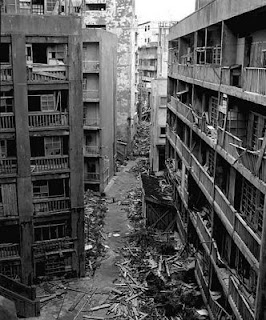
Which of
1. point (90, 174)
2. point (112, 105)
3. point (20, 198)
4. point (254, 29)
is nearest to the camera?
point (254, 29)

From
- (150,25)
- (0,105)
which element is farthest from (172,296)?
(150,25)

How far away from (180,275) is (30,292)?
946 cm

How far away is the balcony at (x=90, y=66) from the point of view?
4272 centimetres

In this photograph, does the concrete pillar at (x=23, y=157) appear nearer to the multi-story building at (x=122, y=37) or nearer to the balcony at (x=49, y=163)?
the balcony at (x=49, y=163)

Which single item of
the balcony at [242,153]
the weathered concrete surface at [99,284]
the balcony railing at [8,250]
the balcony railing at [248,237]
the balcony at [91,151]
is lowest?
the weathered concrete surface at [99,284]

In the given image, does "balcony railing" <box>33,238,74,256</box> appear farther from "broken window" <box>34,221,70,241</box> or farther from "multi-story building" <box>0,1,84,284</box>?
"broken window" <box>34,221,70,241</box>

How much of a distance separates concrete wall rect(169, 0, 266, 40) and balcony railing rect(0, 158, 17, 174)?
14110mm

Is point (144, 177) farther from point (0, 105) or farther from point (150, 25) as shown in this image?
point (150, 25)

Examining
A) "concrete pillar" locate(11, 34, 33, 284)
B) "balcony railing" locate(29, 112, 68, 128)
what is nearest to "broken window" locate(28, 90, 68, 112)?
"balcony railing" locate(29, 112, 68, 128)

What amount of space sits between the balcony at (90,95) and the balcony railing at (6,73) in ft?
63.3

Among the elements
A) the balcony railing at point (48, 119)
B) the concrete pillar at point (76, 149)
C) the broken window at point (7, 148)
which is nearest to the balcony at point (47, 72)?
the concrete pillar at point (76, 149)

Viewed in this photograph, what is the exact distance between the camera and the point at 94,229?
3550cm

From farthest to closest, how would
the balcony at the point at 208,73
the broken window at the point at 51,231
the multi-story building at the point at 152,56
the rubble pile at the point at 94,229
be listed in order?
1. the multi-story building at the point at 152,56
2. the rubble pile at the point at 94,229
3. the broken window at the point at 51,231
4. the balcony at the point at 208,73

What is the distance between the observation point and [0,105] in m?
25.0
